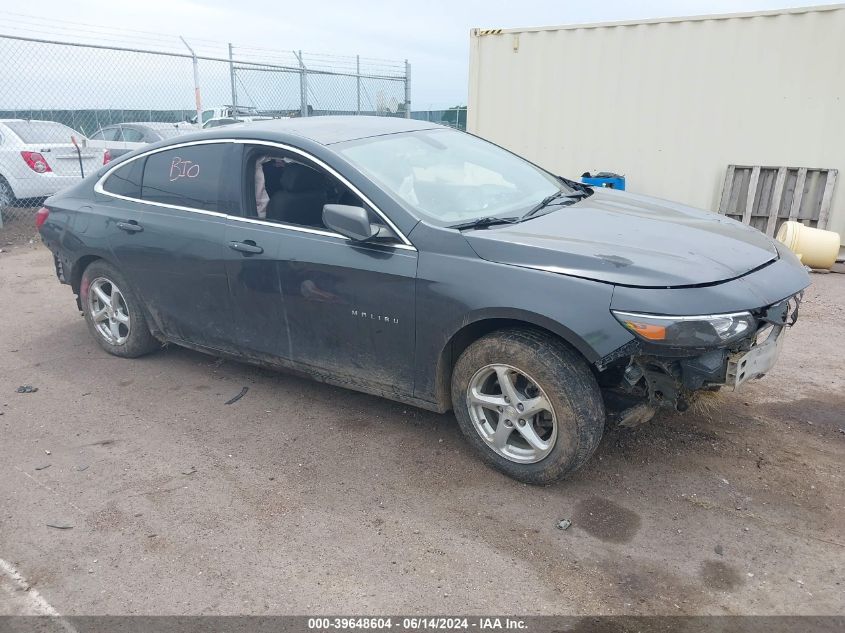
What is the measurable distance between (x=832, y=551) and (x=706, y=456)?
2.69ft

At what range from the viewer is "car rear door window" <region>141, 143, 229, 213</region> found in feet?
13.5

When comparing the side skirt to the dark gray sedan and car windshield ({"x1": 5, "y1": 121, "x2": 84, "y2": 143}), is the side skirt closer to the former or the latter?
the dark gray sedan

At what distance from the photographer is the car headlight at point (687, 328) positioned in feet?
9.14

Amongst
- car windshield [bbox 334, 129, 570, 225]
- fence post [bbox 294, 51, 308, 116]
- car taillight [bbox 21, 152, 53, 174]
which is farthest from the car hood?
fence post [bbox 294, 51, 308, 116]

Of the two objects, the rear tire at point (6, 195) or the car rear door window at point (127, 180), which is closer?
the car rear door window at point (127, 180)

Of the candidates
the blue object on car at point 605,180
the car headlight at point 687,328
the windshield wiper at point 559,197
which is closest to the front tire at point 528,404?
→ the car headlight at point 687,328

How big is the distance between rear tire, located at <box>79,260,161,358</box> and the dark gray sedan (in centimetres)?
3

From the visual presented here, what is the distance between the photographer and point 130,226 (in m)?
4.50

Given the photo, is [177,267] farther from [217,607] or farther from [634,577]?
[634,577]

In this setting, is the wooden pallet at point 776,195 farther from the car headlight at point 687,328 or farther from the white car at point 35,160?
the white car at point 35,160

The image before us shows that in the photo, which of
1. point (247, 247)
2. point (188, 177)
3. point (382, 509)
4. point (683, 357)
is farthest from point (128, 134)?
point (683, 357)

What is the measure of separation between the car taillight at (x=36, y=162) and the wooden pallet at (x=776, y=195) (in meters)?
9.50

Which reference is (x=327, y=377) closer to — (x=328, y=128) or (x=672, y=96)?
(x=328, y=128)

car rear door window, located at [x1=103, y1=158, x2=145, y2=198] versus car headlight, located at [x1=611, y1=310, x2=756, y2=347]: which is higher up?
car rear door window, located at [x1=103, y1=158, x2=145, y2=198]
